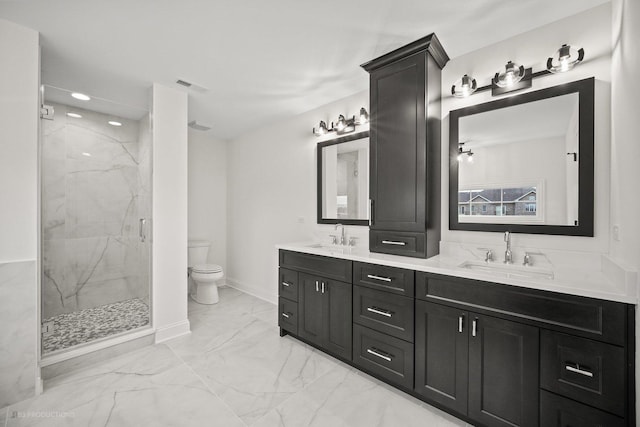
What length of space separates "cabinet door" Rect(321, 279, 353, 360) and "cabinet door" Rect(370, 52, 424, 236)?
0.60 m

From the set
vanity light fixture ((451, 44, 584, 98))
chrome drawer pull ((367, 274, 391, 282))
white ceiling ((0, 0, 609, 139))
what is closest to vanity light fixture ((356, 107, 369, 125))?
white ceiling ((0, 0, 609, 139))

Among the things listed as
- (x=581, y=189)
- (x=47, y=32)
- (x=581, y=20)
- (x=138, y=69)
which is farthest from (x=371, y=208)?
(x=47, y=32)

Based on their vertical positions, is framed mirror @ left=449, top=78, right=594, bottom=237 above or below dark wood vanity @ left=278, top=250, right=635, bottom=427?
above

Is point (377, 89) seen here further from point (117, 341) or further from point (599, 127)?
point (117, 341)

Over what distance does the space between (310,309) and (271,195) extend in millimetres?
1842

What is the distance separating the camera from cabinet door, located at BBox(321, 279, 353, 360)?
2197 mm

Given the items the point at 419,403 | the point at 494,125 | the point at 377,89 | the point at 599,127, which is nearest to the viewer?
the point at 599,127

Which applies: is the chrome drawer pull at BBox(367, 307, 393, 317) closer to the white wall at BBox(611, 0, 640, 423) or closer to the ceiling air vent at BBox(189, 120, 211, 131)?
the white wall at BBox(611, 0, 640, 423)

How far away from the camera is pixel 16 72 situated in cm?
183

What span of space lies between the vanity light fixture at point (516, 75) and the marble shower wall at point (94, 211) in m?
2.82

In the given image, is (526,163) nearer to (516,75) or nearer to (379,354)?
(516,75)

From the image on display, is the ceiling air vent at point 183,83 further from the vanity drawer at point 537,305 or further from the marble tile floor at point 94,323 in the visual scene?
the vanity drawer at point 537,305

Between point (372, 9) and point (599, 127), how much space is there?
1521mm

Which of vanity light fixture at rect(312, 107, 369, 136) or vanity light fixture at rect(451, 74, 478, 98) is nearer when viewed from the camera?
vanity light fixture at rect(451, 74, 478, 98)
